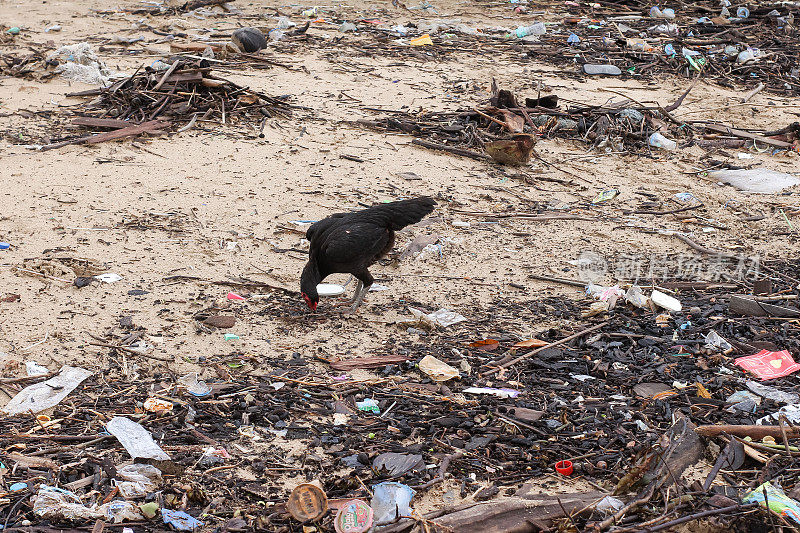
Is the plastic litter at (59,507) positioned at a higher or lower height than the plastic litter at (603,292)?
higher

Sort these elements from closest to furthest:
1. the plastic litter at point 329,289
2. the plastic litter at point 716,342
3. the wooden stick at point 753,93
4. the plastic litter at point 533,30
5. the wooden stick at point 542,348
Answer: the wooden stick at point 542,348, the plastic litter at point 716,342, the plastic litter at point 329,289, the wooden stick at point 753,93, the plastic litter at point 533,30

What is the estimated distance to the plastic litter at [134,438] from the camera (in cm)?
341

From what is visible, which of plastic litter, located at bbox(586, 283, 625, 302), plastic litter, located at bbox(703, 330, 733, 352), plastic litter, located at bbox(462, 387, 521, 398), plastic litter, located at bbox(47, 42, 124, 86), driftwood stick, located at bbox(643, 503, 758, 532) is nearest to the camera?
driftwood stick, located at bbox(643, 503, 758, 532)

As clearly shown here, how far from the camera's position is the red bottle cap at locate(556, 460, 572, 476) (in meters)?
3.38

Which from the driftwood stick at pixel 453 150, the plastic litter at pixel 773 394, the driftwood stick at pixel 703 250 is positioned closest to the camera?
the plastic litter at pixel 773 394

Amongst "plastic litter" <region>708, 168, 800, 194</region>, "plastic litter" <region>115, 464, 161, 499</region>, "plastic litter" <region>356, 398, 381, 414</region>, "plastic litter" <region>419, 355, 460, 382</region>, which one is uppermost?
"plastic litter" <region>115, 464, 161, 499</region>

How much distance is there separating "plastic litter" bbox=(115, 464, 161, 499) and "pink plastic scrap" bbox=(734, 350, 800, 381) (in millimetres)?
3111

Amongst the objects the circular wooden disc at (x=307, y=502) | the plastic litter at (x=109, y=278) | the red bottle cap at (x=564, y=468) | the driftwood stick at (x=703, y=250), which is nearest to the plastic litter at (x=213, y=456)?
the circular wooden disc at (x=307, y=502)

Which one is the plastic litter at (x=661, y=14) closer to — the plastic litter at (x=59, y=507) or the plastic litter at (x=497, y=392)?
the plastic litter at (x=497, y=392)

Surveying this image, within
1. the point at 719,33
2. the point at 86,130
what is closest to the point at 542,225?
the point at 86,130

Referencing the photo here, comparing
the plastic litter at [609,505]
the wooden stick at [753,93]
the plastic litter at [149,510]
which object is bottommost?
the wooden stick at [753,93]

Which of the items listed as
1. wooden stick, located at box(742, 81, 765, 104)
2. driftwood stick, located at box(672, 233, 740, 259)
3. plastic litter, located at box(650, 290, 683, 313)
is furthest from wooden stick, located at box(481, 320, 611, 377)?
wooden stick, located at box(742, 81, 765, 104)

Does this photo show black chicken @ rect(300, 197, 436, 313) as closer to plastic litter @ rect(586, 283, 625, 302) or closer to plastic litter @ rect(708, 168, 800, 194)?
plastic litter @ rect(586, 283, 625, 302)

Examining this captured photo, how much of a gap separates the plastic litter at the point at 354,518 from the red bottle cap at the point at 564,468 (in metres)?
0.88
